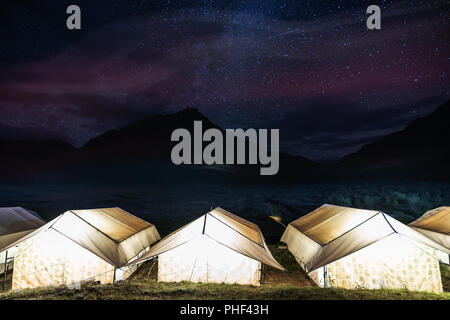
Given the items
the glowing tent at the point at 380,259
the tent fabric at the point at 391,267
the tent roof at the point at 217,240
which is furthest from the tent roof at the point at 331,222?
the tent roof at the point at 217,240

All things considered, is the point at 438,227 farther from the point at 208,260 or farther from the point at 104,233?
the point at 104,233

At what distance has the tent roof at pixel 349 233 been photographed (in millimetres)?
9719

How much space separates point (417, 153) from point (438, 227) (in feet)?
555

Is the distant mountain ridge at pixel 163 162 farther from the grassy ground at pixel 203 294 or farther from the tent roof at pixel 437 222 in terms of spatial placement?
the grassy ground at pixel 203 294

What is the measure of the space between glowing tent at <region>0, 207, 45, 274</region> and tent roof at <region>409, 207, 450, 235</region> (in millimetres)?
19892

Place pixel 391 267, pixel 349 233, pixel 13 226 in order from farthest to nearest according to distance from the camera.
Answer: pixel 13 226 < pixel 349 233 < pixel 391 267

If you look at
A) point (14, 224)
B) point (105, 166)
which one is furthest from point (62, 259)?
point (105, 166)

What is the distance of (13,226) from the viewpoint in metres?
15.5

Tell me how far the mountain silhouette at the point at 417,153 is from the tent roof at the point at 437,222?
129 meters

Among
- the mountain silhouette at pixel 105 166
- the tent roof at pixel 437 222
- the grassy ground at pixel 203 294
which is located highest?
the mountain silhouette at pixel 105 166

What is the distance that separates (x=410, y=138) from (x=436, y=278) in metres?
202
